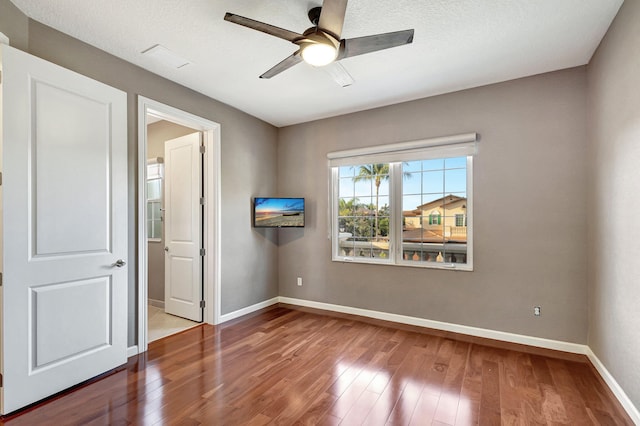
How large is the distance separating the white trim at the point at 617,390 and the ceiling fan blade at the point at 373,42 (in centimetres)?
279

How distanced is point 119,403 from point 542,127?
4.44m

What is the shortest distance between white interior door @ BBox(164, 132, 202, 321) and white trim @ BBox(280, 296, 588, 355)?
154 cm

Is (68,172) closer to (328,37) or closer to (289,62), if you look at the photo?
(289,62)

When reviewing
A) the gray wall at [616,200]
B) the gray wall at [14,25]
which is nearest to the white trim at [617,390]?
the gray wall at [616,200]

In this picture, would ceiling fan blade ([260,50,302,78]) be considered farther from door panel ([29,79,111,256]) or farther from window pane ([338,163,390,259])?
window pane ([338,163,390,259])

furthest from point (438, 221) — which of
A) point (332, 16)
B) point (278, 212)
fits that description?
point (332, 16)

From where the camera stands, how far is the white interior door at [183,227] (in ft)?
12.8

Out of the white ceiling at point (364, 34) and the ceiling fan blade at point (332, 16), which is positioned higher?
the white ceiling at point (364, 34)

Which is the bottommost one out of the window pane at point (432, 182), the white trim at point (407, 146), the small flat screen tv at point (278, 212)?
the small flat screen tv at point (278, 212)

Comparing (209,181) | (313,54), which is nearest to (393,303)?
(209,181)

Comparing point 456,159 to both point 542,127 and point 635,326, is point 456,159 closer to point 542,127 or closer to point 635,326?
point 542,127

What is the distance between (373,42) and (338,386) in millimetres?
2530

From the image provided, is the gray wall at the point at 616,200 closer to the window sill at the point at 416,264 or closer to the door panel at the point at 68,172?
the window sill at the point at 416,264

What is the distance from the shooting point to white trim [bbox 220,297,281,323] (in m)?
3.90
